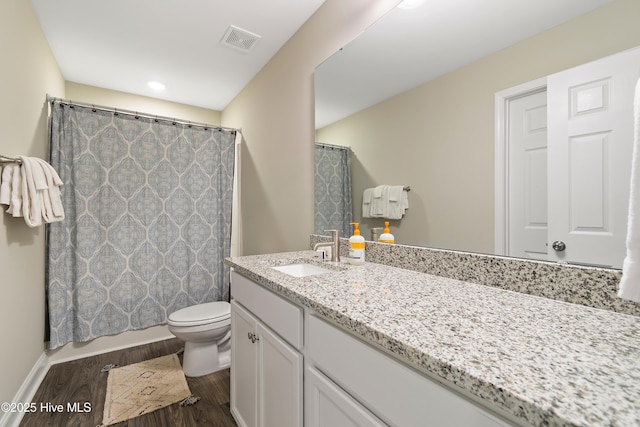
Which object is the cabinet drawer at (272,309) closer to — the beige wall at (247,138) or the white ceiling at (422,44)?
the beige wall at (247,138)

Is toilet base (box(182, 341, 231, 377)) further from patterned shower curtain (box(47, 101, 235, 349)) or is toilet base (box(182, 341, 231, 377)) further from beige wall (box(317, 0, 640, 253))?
beige wall (box(317, 0, 640, 253))

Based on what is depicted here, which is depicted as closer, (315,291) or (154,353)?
(315,291)

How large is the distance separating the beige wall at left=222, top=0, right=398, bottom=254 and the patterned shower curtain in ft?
1.24

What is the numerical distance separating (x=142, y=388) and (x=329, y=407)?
66.2 inches

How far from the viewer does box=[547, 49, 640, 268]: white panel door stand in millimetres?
731

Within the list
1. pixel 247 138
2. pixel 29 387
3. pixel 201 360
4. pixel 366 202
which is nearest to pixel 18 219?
pixel 29 387

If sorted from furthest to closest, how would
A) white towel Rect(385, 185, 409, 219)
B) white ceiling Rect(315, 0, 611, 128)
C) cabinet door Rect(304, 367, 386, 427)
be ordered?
white towel Rect(385, 185, 409, 219), white ceiling Rect(315, 0, 611, 128), cabinet door Rect(304, 367, 386, 427)

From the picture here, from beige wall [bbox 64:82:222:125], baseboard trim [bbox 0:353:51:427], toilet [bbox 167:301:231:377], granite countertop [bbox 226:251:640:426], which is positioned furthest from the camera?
beige wall [bbox 64:82:222:125]

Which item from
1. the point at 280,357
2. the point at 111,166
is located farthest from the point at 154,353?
the point at 280,357

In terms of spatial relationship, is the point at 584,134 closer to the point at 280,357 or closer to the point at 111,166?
the point at 280,357

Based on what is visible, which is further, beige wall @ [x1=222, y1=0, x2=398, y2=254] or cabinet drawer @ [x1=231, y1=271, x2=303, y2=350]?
beige wall @ [x1=222, y1=0, x2=398, y2=254]

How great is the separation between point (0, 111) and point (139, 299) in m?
1.65

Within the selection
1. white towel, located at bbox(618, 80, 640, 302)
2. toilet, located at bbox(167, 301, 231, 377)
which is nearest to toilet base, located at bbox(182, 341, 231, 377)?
toilet, located at bbox(167, 301, 231, 377)

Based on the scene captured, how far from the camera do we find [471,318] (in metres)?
0.69
